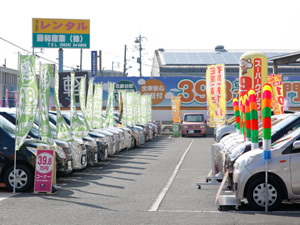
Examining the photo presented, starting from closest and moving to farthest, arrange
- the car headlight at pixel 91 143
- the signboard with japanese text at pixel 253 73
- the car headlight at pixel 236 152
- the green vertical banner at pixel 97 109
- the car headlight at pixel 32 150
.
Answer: the car headlight at pixel 236 152
the car headlight at pixel 32 150
the car headlight at pixel 91 143
the signboard with japanese text at pixel 253 73
the green vertical banner at pixel 97 109

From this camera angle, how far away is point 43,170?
11.1 m

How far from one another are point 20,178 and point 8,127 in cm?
142

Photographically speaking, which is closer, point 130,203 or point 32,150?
point 130,203

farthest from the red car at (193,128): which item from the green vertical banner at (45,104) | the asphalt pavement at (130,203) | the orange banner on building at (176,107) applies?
the green vertical banner at (45,104)

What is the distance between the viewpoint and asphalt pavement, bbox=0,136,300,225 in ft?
26.6

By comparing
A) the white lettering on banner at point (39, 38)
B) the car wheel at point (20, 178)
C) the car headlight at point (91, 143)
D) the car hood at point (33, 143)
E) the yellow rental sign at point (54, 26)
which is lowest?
the car wheel at point (20, 178)

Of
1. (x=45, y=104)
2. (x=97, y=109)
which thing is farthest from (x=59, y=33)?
(x=45, y=104)

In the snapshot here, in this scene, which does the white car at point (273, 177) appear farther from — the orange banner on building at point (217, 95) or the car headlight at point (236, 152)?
the orange banner on building at point (217, 95)

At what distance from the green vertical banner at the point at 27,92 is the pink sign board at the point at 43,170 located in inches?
32.3

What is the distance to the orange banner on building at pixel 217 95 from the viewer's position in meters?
21.7

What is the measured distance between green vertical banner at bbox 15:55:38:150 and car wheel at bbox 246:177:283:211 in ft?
17.4

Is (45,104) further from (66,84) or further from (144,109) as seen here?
(144,109)

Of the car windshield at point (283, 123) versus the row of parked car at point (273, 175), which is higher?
the car windshield at point (283, 123)

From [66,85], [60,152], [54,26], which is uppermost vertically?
[54,26]
